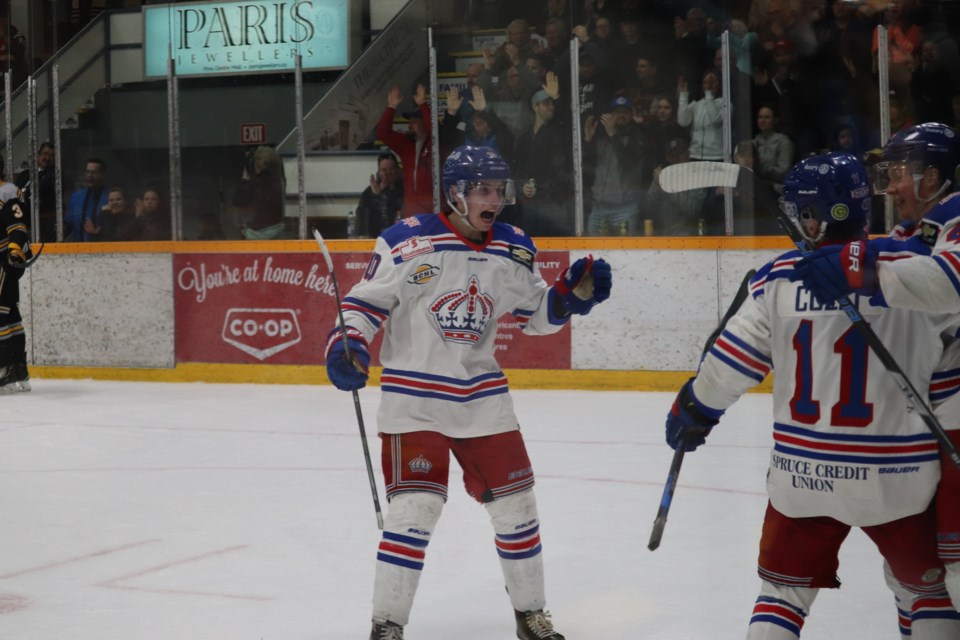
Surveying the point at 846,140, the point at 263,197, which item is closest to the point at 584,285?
the point at 846,140

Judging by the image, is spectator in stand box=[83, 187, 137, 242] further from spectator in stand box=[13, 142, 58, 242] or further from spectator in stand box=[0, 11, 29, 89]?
spectator in stand box=[0, 11, 29, 89]

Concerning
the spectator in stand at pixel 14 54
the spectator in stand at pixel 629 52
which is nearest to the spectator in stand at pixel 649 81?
the spectator in stand at pixel 629 52

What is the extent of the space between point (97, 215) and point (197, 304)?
118 centimetres

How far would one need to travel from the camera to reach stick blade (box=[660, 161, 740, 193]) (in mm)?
2104

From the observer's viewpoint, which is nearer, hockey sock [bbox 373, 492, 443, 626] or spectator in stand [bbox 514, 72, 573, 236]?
hockey sock [bbox 373, 492, 443, 626]

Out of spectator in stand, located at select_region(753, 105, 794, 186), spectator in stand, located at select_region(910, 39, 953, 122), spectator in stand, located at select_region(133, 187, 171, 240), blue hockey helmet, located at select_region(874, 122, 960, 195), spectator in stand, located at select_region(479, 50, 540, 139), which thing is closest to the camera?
blue hockey helmet, located at select_region(874, 122, 960, 195)

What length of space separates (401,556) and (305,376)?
534cm

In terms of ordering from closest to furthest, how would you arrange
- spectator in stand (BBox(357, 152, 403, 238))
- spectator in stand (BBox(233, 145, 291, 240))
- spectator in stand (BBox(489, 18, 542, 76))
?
spectator in stand (BBox(489, 18, 542, 76)) < spectator in stand (BBox(357, 152, 403, 238)) < spectator in stand (BBox(233, 145, 291, 240))

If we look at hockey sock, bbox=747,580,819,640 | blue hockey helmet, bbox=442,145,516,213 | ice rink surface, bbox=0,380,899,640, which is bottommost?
ice rink surface, bbox=0,380,899,640

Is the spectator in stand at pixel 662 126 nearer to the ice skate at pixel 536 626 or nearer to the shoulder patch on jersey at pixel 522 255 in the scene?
the shoulder patch on jersey at pixel 522 255

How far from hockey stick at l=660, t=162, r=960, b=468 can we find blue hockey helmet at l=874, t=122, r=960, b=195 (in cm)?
46

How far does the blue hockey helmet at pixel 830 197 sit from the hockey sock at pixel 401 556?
110 centimetres

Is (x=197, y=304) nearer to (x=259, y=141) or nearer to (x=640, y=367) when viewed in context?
(x=259, y=141)

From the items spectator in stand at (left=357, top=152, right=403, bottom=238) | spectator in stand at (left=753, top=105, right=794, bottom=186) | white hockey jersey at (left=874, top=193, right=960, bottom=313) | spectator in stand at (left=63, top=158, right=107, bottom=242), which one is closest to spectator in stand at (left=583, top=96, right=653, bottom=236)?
spectator in stand at (left=753, top=105, right=794, bottom=186)
